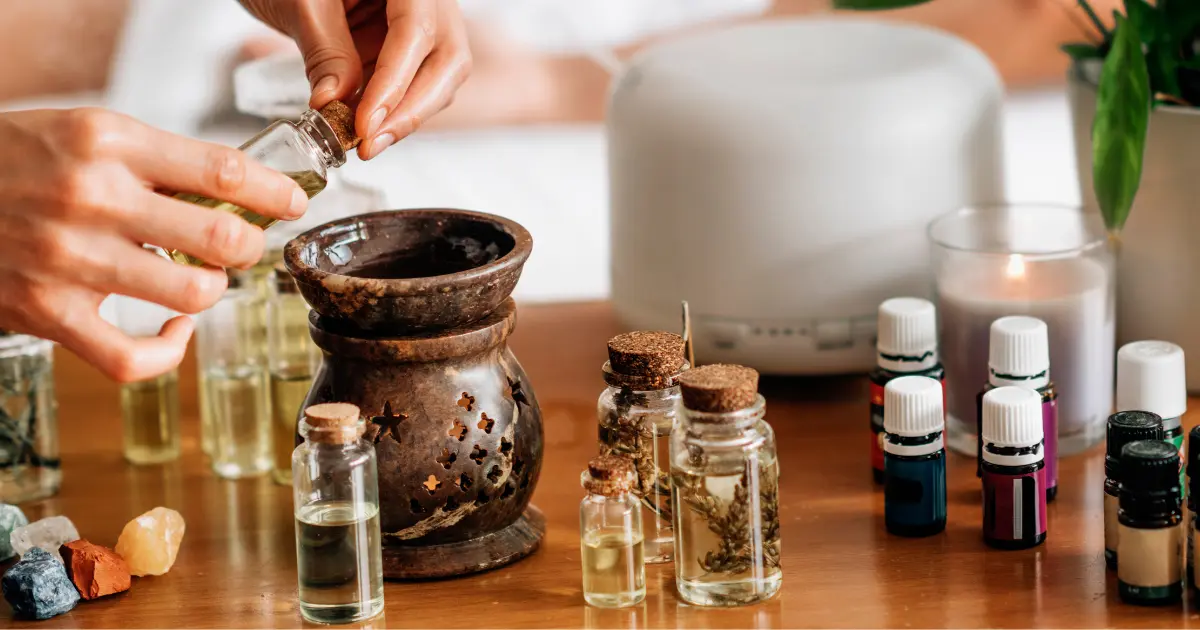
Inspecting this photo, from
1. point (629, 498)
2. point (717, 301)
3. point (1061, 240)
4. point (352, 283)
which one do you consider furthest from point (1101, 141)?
point (352, 283)

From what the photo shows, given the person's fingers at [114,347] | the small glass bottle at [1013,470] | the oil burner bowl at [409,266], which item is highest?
the oil burner bowl at [409,266]

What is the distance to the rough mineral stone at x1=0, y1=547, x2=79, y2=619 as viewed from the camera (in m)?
0.88

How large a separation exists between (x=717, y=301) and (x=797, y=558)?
33cm

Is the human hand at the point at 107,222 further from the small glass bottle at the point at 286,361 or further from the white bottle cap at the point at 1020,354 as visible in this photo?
the white bottle cap at the point at 1020,354

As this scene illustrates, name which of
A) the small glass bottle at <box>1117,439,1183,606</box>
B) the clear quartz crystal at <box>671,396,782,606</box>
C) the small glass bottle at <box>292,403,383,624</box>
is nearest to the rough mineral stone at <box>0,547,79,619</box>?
the small glass bottle at <box>292,403,383,624</box>

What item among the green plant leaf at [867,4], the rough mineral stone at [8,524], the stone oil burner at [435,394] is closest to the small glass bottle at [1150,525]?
the stone oil burner at [435,394]

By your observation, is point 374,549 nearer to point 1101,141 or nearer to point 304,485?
point 304,485

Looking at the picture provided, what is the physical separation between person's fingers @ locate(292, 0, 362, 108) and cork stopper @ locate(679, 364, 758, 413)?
0.32 metres

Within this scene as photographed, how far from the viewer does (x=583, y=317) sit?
56.9 inches

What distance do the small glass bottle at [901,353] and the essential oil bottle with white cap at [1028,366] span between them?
6 cm

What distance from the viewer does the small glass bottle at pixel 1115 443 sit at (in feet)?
2.84

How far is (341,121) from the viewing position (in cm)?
92

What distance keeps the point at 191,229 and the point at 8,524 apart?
31 cm

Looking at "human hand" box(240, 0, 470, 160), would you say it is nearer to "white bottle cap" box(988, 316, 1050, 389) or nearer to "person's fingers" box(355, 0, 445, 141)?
"person's fingers" box(355, 0, 445, 141)
